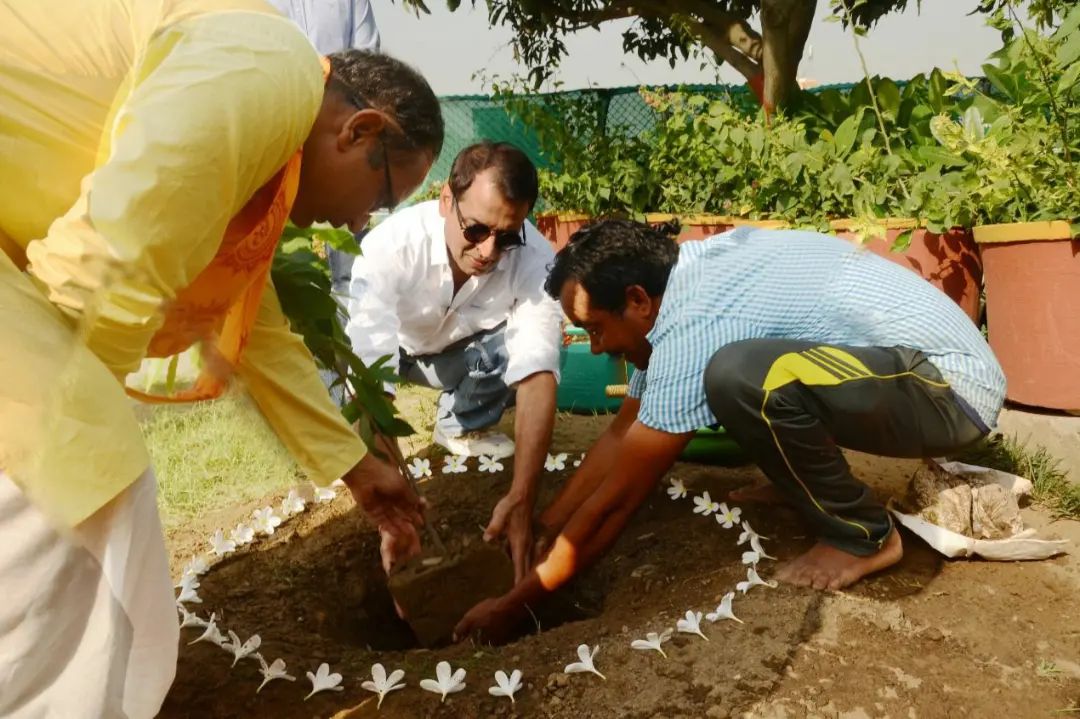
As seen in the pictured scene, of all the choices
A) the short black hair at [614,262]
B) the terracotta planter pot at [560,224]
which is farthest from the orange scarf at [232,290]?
the terracotta planter pot at [560,224]

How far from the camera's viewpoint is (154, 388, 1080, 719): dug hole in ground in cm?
187

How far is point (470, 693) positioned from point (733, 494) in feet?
4.08

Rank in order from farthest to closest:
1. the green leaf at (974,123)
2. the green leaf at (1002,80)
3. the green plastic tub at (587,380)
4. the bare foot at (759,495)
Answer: the green plastic tub at (587,380)
the green leaf at (1002,80)
the green leaf at (974,123)
the bare foot at (759,495)

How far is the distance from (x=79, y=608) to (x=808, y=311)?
6.36 ft

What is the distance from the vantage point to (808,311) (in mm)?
2400

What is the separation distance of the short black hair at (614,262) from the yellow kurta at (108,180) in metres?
1.29

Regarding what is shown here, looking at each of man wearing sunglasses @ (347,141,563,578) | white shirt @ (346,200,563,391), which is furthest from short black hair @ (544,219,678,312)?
white shirt @ (346,200,563,391)

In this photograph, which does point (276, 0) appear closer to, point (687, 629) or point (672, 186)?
point (672, 186)

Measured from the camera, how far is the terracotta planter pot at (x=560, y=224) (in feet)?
19.1

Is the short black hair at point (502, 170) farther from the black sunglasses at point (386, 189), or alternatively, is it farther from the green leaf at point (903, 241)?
the green leaf at point (903, 241)

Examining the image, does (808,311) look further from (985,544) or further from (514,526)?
(514,526)

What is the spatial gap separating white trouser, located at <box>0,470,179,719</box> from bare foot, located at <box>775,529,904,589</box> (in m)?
1.66

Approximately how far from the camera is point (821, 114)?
196 inches

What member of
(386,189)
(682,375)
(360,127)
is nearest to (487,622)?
(682,375)
